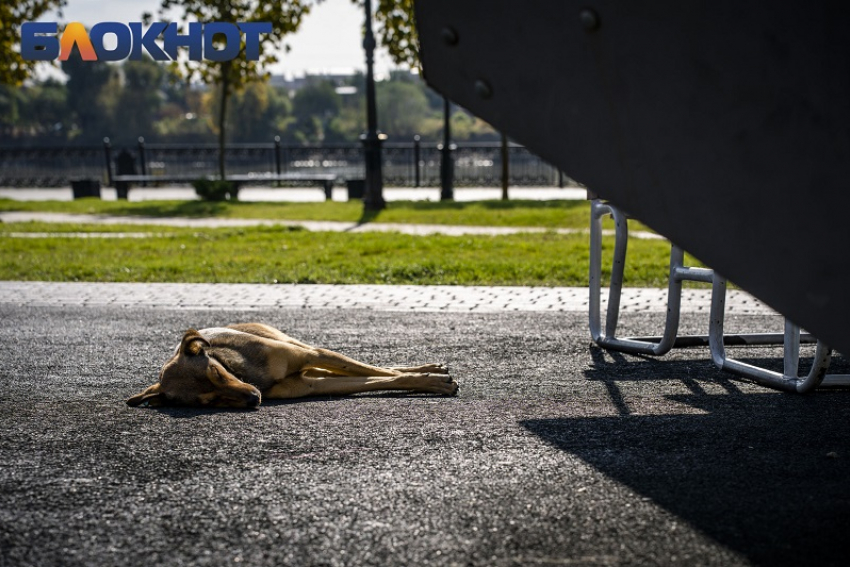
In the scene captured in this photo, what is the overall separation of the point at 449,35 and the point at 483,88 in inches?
9.2

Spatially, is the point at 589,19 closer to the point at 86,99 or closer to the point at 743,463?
the point at 743,463

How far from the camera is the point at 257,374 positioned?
5652 mm

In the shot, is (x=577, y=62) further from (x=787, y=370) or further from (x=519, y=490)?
(x=787, y=370)

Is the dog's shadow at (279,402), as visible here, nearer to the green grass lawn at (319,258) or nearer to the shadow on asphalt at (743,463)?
the shadow on asphalt at (743,463)

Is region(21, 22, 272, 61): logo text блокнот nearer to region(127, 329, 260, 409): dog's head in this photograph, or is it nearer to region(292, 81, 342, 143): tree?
region(127, 329, 260, 409): dog's head

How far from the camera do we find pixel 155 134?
3826 inches

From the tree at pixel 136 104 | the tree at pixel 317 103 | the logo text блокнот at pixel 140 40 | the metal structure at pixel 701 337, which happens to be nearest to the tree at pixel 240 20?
the logo text блокнот at pixel 140 40

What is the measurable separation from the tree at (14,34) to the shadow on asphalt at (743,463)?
17.9m

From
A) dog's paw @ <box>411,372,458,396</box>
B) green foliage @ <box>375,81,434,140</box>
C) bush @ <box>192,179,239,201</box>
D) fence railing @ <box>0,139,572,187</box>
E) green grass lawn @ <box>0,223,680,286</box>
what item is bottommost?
dog's paw @ <box>411,372,458,396</box>

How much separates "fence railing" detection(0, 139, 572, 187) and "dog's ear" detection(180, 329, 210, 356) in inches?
947

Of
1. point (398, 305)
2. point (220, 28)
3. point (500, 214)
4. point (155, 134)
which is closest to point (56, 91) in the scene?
point (155, 134)

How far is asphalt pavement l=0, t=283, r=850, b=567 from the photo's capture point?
3.57 meters

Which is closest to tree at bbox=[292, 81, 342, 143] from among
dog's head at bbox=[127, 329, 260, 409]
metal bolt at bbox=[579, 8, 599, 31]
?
dog's head at bbox=[127, 329, 260, 409]

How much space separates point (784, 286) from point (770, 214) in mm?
236
